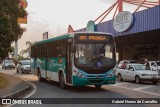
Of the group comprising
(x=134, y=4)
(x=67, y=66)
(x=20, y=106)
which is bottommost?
(x=20, y=106)

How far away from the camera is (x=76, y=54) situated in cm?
1702

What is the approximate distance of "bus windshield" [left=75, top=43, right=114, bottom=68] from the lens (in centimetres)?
1697

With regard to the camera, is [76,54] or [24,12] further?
[24,12]

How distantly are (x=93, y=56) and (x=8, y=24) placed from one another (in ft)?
26.5

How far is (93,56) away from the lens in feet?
55.9

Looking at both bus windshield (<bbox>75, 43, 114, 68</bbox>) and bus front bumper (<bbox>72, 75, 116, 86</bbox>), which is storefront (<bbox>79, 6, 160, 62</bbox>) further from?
bus front bumper (<bbox>72, 75, 116, 86</bbox>)

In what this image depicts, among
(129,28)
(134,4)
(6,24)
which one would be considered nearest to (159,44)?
(134,4)

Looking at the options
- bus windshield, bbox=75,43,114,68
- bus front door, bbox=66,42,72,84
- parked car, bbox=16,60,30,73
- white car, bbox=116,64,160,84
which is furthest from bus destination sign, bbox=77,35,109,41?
parked car, bbox=16,60,30,73

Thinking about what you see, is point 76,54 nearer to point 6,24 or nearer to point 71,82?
point 71,82

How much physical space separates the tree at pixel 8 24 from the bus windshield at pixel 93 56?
7405mm

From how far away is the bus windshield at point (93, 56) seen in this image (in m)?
17.0

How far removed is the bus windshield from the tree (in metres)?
7.41

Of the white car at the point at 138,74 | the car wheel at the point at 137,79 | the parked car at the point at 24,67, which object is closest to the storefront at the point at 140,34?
the white car at the point at 138,74

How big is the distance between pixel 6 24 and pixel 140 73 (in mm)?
9437
